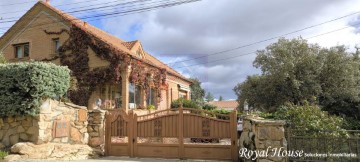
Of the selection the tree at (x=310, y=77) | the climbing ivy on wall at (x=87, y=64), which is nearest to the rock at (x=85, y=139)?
the climbing ivy on wall at (x=87, y=64)

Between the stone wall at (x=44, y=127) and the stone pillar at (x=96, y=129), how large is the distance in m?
0.52

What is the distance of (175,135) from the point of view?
10.3 metres

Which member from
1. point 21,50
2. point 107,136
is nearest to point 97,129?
point 107,136

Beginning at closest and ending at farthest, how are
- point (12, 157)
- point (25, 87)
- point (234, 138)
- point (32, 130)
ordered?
point (12, 157), point (25, 87), point (234, 138), point (32, 130)

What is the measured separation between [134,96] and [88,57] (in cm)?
367

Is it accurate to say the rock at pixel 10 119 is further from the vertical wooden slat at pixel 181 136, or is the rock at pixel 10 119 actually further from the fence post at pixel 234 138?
the fence post at pixel 234 138

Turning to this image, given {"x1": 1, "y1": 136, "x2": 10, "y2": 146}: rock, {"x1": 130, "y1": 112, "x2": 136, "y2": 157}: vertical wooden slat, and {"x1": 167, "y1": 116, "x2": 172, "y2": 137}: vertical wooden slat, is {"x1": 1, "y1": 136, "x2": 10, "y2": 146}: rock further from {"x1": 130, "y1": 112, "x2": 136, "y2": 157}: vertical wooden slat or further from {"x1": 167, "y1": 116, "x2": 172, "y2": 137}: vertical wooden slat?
{"x1": 167, "y1": 116, "x2": 172, "y2": 137}: vertical wooden slat

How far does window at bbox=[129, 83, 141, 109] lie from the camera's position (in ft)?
61.1

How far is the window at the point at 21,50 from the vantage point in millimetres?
21172

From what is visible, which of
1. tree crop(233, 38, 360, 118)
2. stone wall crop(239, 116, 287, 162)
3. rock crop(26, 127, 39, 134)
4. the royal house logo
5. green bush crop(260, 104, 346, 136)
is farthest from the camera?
tree crop(233, 38, 360, 118)

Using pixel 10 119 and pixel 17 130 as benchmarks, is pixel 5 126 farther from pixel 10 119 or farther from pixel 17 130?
pixel 17 130

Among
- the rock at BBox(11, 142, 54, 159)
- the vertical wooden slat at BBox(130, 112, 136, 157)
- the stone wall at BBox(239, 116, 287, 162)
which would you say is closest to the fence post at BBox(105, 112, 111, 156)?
the vertical wooden slat at BBox(130, 112, 136, 157)

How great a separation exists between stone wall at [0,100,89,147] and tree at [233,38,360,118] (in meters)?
14.0

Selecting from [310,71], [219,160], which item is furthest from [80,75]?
[310,71]
